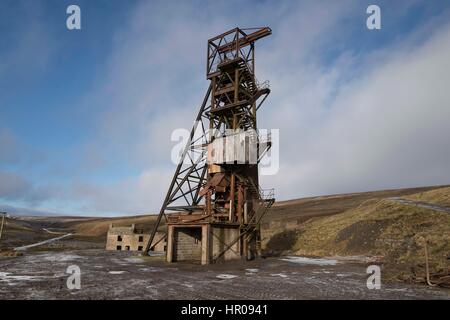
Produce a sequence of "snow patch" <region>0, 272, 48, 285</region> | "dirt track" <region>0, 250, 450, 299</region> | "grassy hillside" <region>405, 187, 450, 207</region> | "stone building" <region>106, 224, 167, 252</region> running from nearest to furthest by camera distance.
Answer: "dirt track" <region>0, 250, 450, 299</region> → "snow patch" <region>0, 272, 48, 285</region> → "grassy hillside" <region>405, 187, 450, 207</region> → "stone building" <region>106, 224, 167, 252</region>

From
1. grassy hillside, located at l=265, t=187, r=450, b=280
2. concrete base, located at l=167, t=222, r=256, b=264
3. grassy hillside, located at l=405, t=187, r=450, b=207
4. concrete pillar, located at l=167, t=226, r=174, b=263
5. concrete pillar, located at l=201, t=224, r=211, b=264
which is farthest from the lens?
grassy hillside, located at l=405, t=187, r=450, b=207

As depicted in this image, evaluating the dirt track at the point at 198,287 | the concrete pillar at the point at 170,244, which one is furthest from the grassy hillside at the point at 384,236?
the concrete pillar at the point at 170,244

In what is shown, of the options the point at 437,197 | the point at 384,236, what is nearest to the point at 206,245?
the point at 384,236

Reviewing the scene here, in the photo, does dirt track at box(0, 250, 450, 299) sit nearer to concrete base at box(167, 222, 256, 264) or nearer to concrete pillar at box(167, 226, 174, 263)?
concrete base at box(167, 222, 256, 264)

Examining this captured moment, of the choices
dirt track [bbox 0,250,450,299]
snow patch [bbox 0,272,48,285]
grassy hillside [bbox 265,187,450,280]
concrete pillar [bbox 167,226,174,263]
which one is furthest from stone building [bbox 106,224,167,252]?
snow patch [bbox 0,272,48,285]

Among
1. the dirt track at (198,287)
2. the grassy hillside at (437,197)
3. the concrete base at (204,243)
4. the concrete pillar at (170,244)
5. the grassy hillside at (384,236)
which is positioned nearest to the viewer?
the dirt track at (198,287)

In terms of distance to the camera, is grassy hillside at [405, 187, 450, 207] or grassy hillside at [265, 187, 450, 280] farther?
grassy hillside at [405, 187, 450, 207]

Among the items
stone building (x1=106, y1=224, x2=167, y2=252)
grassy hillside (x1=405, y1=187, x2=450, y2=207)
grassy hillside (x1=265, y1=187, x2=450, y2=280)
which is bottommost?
stone building (x1=106, y1=224, x2=167, y2=252)

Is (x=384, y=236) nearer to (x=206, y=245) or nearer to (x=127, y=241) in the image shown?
(x=206, y=245)

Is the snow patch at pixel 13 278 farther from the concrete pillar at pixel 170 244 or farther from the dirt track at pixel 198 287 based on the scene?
the concrete pillar at pixel 170 244

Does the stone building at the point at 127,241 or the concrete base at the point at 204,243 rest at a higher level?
the concrete base at the point at 204,243
